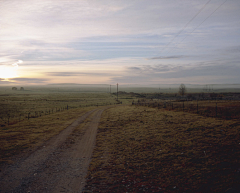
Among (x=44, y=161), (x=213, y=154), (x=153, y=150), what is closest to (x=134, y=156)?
(x=153, y=150)

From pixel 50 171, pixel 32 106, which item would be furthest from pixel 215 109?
pixel 32 106

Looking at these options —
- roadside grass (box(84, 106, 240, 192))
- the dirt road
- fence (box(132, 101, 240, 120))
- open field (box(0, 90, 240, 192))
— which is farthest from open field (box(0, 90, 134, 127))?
fence (box(132, 101, 240, 120))

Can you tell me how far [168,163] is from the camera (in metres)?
10.6

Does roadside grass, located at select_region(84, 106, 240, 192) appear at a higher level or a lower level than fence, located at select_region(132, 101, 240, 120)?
lower

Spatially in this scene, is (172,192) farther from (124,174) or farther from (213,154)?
(213,154)

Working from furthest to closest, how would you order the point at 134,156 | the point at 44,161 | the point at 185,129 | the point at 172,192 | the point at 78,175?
1. the point at 185,129
2. the point at 134,156
3. the point at 44,161
4. the point at 78,175
5. the point at 172,192

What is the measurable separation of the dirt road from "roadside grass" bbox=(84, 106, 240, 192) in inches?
27.6

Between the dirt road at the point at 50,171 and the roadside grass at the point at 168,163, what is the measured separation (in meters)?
0.70

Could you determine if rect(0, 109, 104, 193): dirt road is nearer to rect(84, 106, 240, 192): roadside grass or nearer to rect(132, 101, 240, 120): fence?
rect(84, 106, 240, 192): roadside grass

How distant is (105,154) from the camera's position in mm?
12422

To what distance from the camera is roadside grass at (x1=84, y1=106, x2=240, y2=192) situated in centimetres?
789

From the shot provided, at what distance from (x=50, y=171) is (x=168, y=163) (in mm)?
6797

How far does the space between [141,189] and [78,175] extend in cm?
333

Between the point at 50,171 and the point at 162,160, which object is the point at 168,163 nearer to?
A: the point at 162,160
